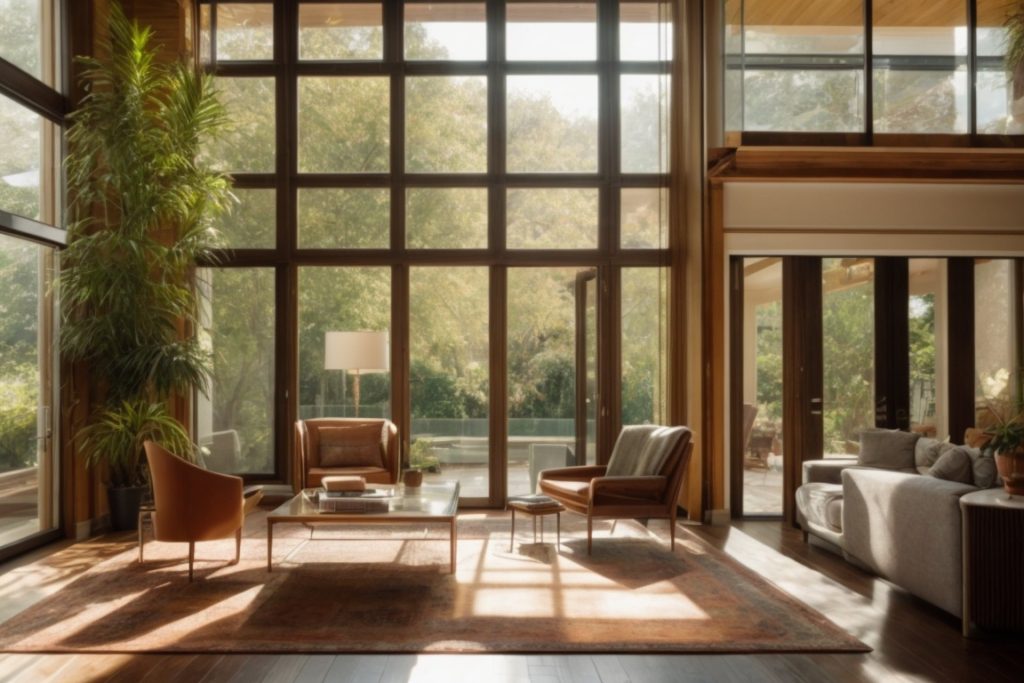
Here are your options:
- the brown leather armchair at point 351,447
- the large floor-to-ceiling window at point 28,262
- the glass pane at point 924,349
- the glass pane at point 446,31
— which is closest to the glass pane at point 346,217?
the glass pane at point 446,31

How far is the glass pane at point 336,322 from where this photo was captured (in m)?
7.91

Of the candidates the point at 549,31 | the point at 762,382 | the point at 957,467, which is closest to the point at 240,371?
the point at 549,31

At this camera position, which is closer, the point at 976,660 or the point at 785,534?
the point at 976,660

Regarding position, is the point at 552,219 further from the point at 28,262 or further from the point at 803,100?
the point at 28,262

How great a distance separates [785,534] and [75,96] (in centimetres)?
641

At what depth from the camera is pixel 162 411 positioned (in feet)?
22.6

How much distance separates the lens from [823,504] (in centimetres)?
602

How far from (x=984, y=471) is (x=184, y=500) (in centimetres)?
449

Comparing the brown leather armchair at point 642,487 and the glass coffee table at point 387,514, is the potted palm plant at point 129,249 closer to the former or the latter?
the glass coffee table at point 387,514

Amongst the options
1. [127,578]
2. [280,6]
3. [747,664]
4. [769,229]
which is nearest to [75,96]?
[280,6]

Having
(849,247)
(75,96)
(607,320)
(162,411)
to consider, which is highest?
(75,96)

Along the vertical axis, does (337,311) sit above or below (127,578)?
above

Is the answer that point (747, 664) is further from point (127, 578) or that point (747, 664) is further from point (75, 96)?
point (75, 96)

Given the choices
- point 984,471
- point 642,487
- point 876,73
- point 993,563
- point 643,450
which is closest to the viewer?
point 993,563
